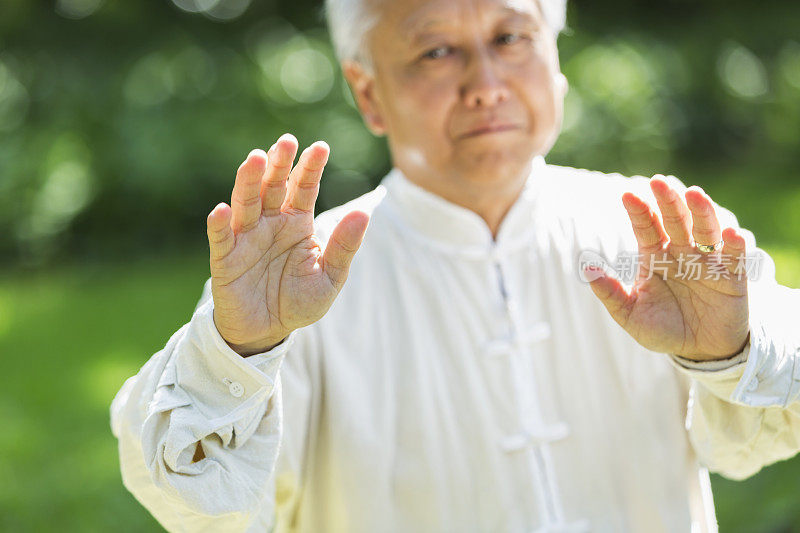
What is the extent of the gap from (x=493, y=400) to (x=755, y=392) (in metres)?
0.61

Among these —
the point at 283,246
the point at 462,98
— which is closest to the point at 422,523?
the point at 283,246

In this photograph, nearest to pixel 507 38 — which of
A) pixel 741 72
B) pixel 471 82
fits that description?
pixel 471 82

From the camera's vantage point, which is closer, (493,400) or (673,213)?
(673,213)

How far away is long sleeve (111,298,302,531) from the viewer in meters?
1.61

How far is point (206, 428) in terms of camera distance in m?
1.62

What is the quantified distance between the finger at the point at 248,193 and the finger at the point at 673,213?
0.66 meters

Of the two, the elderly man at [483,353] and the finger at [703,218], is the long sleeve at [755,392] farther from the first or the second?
the finger at [703,218]

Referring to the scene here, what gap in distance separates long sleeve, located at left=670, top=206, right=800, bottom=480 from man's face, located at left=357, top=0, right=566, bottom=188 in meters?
0.48

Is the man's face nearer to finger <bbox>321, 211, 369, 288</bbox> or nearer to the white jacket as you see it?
the white jacket

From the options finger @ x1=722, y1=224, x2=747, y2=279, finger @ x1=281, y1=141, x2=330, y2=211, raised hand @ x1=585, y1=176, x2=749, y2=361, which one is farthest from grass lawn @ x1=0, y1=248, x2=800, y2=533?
finger @ x1=281, y1=141, x2=330, y2=211

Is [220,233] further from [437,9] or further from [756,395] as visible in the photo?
[756,395]

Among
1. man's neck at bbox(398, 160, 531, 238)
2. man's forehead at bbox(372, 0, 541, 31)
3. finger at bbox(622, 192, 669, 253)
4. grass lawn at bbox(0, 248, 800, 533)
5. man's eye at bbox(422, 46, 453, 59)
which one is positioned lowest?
grass lawn at bbox(0, 248, 800, 533)

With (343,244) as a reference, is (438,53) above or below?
above

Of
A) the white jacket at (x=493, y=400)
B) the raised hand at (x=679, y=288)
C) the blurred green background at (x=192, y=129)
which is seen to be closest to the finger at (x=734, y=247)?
the raised hand at (x=679, y=288)
